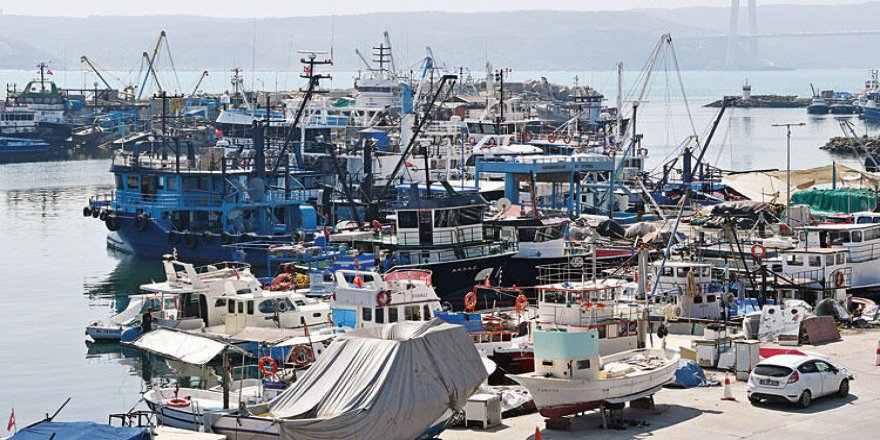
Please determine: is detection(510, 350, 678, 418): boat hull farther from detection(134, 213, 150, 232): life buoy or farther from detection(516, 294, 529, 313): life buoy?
detection(134, 213, 150, 232): life buoy

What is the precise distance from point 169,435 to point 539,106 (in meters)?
113

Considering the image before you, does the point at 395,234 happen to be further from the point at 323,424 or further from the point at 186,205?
the point at 323,424

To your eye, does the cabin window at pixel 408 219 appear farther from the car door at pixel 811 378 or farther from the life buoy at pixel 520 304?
the car door at pixel 811 378

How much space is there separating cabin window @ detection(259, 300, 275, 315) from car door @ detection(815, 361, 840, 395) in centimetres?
1526

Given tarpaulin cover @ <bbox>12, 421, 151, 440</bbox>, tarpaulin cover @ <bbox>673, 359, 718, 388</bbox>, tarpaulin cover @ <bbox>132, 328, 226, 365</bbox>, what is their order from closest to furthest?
tarpaulin cover @ <bbox>12, 421, 151, 440</bbox> → tarpaulin cover @ <bbox>673, 359, 718, 388</bbox> → tarpaulin cover @ <bbox>132, 328, 226, 365</bbox>

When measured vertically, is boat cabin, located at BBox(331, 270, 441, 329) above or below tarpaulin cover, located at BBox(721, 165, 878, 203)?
below

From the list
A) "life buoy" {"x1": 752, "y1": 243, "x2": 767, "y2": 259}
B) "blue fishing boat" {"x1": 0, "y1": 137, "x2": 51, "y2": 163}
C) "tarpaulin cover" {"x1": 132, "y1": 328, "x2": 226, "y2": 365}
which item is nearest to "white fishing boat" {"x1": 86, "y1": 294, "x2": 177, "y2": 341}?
"tarpaulin cover" {"x1": 132, "y1": 328, "x2": 226, "y2": 365}

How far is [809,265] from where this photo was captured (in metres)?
38.1

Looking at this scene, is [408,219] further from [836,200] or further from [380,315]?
[836,200]

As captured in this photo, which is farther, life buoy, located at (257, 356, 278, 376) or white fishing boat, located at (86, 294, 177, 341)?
white fishing boat, located at (86, 294, 177, 341)

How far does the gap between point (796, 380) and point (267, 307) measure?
15.4 m

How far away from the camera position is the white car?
25.8 metres

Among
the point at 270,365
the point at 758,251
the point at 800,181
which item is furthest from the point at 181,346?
the point at 800,181

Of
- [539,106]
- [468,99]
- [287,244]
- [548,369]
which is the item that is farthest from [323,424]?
[539,106]
